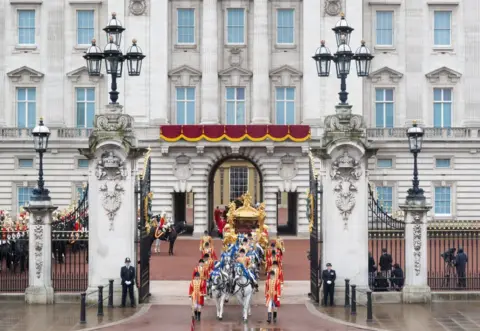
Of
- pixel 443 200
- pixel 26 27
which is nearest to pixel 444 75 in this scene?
pixel 443 200

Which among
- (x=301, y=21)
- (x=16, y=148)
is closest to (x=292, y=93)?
(x=301, y=21)

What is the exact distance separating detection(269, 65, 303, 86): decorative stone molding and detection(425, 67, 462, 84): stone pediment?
7620 mm

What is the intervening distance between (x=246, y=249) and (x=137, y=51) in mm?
6820

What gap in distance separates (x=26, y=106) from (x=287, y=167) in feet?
51.4

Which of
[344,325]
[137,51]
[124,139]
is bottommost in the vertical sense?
[344,325]

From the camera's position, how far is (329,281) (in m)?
27.7

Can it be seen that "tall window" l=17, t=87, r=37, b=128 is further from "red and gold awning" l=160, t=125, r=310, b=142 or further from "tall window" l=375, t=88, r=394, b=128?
"tall window" l=375, t=88, r=394, b=128

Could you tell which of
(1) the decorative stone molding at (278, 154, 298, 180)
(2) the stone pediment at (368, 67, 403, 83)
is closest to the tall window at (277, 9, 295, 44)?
(2) the stone pediment at (368, 67, 403, 83)

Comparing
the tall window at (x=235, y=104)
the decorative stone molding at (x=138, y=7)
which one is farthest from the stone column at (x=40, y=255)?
the decorative stone molding at (x=138, y=7)

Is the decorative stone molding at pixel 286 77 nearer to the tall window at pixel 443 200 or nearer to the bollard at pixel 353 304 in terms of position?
the tall window at pixel 443 200

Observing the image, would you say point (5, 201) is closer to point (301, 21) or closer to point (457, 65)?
point (301, 21)

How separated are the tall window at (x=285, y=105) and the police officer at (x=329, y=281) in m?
29.2

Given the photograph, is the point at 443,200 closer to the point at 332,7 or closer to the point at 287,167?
the point at 287,167

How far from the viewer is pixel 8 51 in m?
57.1
